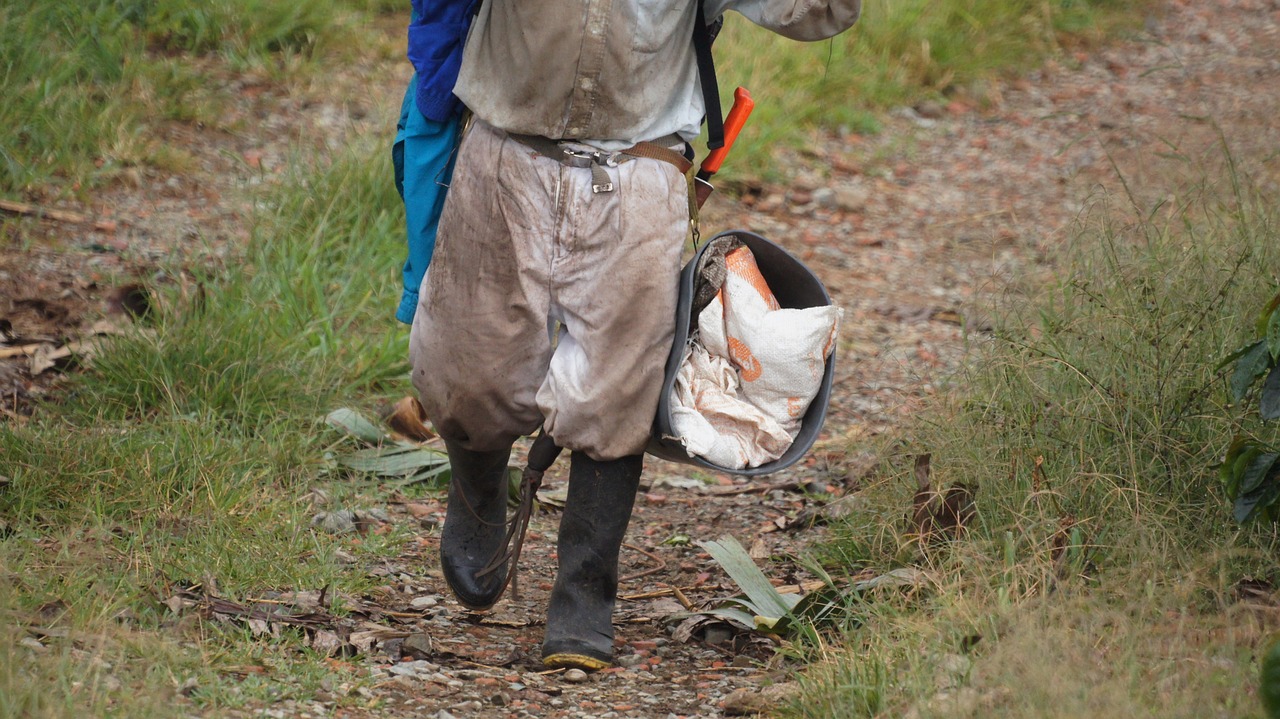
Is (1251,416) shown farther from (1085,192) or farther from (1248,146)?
(1085,192)

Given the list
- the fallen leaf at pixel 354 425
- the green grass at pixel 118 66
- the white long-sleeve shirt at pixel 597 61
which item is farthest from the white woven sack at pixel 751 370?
the green grass at pixel 118 66

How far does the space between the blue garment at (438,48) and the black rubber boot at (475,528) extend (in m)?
0.78

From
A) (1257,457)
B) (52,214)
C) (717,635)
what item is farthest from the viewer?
(52,214)

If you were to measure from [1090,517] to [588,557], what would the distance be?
1.09 m

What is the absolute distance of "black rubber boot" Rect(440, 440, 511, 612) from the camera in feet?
9.83

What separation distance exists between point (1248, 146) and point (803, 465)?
2463mm

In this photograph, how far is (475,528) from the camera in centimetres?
306

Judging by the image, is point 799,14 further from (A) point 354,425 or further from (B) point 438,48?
(A) point 354,425

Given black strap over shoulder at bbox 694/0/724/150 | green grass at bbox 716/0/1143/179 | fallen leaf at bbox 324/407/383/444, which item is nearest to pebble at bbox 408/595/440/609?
fallen leaf at bbox 324/407/383/444

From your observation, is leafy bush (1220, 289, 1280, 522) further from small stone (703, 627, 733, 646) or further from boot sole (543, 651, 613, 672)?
boot sole (543, 651, 613, 672)

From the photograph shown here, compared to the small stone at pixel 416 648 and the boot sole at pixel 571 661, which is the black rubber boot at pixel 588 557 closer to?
the boot sole at pixel 571 661

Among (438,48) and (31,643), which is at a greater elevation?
(438,48)

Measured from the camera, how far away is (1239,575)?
2.70 metres

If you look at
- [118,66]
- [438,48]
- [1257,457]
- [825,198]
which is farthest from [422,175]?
[825,198]
